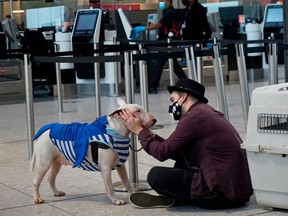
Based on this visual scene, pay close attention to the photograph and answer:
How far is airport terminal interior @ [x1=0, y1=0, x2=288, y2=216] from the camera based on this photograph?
18.0ft

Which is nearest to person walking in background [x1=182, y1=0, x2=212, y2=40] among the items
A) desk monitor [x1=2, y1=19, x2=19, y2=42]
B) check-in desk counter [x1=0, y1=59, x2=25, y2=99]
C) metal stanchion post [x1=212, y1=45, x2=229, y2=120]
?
check-in desk counter [x1=0, y1=59, x2=25, y2=99]

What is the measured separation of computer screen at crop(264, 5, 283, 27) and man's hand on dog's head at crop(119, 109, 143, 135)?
43.0ft

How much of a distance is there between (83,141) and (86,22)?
397 inches

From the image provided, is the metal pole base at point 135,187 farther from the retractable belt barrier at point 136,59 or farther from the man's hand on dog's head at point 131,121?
the man's hand on dog's head at point 131,121

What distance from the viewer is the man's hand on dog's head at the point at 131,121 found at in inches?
224

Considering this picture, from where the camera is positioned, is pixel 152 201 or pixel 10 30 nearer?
pixel 152 201

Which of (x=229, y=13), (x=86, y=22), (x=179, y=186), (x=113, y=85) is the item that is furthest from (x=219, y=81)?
(x=229, y=13)

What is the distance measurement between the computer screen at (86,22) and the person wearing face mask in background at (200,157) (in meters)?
9.92

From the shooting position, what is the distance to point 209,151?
5.61m

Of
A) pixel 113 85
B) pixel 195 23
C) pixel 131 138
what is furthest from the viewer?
pixel 113 85

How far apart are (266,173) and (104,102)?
340 inches

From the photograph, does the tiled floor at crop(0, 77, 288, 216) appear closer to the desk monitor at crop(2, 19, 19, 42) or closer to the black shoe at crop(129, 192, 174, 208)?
the black shoe at crop(129, 192, 174, 208)

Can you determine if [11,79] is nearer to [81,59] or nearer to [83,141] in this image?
[81,59]

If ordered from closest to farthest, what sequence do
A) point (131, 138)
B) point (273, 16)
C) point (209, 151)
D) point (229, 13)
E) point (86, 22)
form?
point (209, 151) < point (131, 138) < point (86, 22) < point (273, 16) < point (229, 13)
